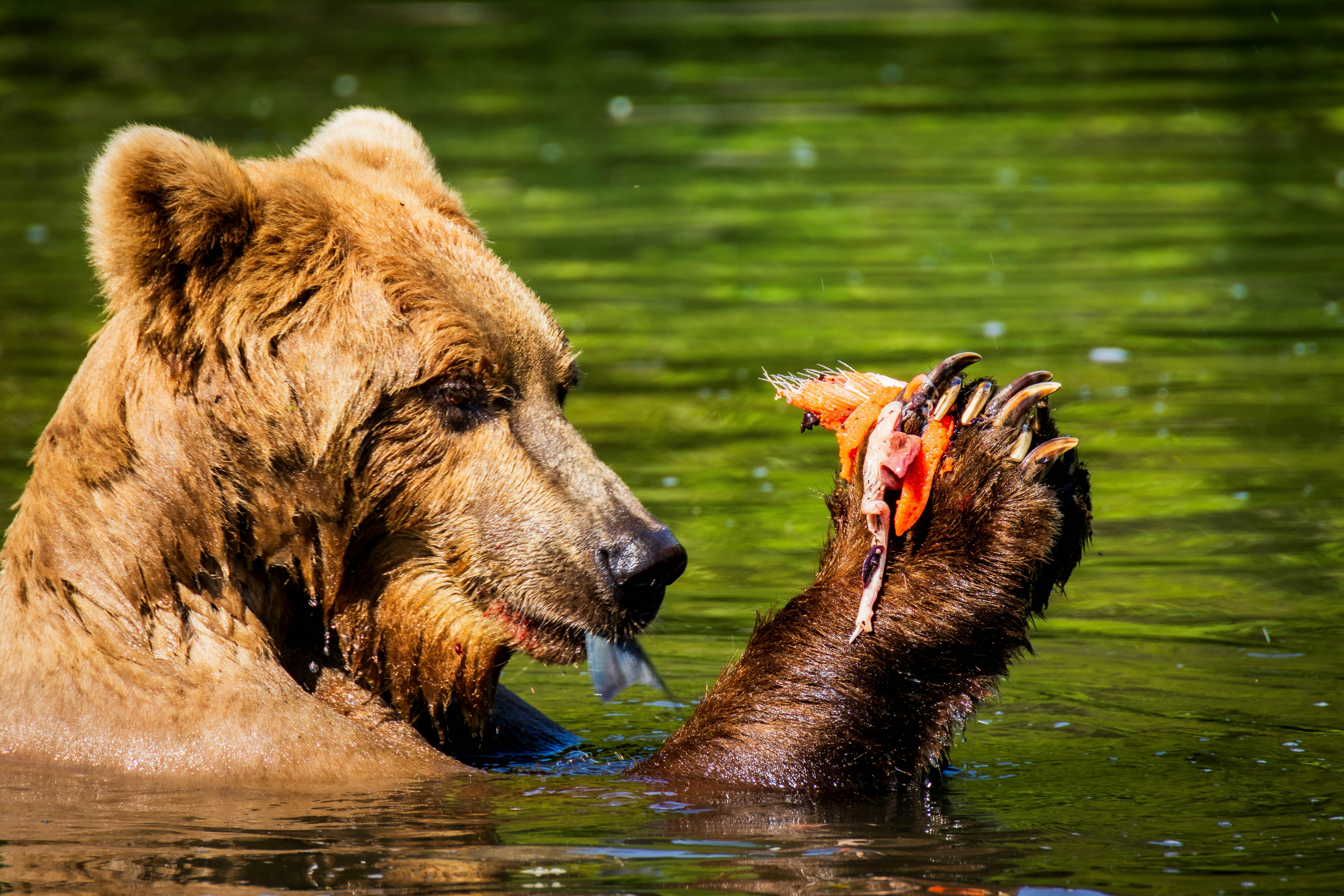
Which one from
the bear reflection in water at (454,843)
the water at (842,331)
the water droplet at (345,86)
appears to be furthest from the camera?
the water droplet at (345,86)

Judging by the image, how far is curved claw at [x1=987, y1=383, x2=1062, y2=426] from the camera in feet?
17.8

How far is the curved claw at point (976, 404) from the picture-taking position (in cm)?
549

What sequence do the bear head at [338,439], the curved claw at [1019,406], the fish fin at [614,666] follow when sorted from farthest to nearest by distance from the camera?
the fish fin at [614,666]
the curved claw at [1019,406]
the bear head at [338,439]

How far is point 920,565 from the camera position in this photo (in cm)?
547

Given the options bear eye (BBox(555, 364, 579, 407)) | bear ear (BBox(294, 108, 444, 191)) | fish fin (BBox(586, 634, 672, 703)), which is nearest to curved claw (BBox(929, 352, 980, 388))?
bear eye (BBox(555, 364, 579, 407))

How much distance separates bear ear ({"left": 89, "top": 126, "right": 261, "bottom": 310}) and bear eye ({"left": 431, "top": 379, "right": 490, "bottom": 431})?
2.20 feet

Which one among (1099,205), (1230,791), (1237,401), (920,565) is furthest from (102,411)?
(1099,205)

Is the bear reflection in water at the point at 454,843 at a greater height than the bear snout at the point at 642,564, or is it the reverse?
the bear snout at the point at 642,564

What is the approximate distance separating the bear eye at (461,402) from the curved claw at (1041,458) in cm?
151

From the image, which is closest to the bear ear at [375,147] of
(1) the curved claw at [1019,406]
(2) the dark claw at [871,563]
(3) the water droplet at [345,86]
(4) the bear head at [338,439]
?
(4) the bear head at [338,439]

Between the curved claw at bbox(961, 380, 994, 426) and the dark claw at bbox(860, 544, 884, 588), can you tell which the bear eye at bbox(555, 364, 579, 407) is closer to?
the dark claw at bbox(860, 544, 884, 588)

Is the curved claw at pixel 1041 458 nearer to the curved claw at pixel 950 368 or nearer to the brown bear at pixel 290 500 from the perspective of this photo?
the curved claw at pixel 950 368

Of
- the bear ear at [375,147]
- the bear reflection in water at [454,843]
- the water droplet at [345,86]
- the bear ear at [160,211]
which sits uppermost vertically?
the water droplet at [345,86]

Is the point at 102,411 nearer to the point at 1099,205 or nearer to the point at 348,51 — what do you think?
the point at 1099,205
